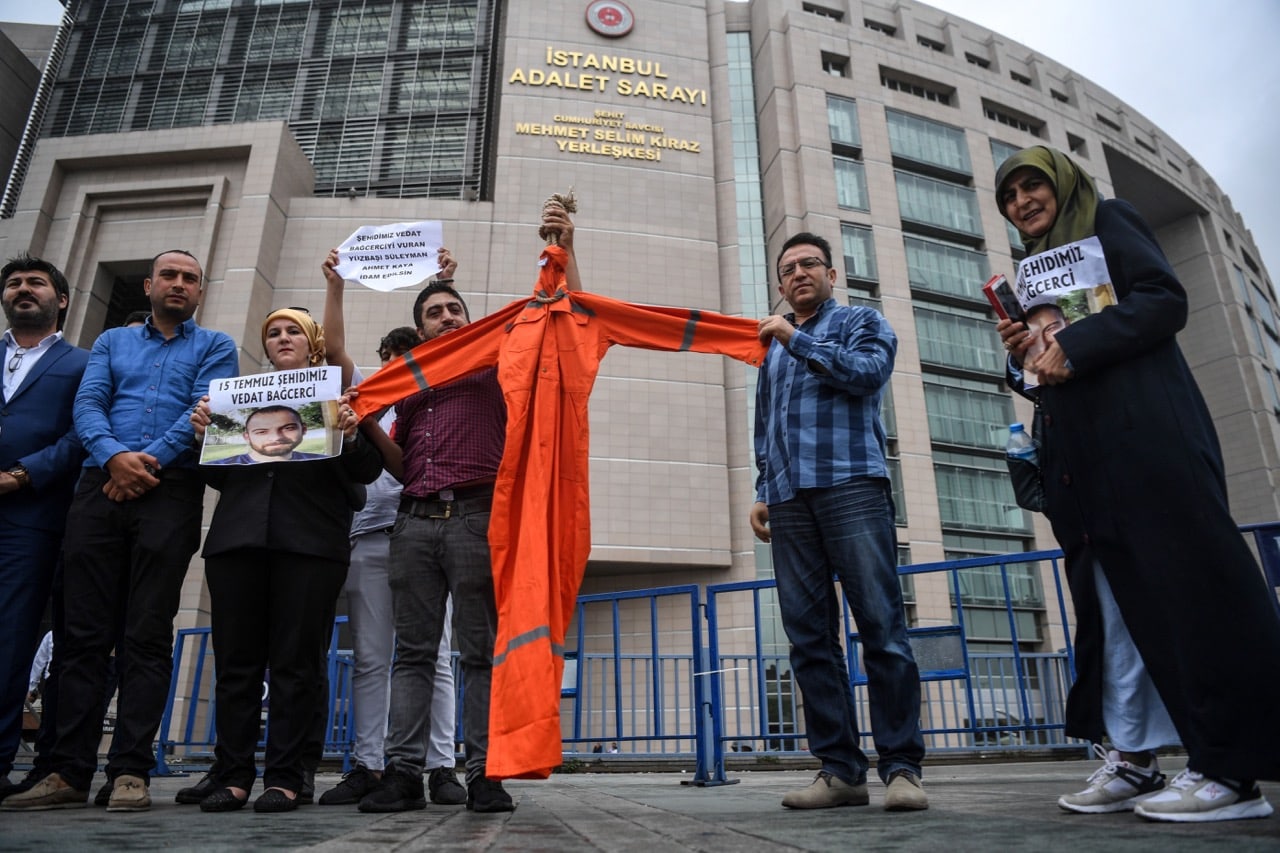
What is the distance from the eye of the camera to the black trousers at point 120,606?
2.91 m

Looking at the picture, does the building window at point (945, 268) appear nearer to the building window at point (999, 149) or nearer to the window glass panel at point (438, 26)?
the building window at point (999, 149)

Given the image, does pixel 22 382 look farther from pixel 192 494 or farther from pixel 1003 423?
pixel 1003 423

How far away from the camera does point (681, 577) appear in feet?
71.1

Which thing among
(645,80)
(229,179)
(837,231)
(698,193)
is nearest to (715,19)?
(645,80)

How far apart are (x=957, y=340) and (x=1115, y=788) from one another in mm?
25255

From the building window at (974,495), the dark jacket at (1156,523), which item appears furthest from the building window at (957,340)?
the dark jacket at (1156,523)

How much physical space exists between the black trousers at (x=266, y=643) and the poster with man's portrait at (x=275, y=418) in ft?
1.31

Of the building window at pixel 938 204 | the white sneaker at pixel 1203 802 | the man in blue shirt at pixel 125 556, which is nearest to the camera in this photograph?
the white sneaker at pixel 1203 802

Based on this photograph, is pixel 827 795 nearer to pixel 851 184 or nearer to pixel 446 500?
pixel 446 500

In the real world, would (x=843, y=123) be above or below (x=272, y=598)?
above

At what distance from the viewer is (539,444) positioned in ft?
10.2

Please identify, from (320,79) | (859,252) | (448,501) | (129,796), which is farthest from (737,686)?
(320,79)

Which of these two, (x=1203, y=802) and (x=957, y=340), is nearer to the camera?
(x=1203, y=802)

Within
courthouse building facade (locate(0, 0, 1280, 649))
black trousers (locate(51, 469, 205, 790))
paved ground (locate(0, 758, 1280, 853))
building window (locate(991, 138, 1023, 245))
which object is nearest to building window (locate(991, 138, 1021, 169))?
building window (locate(991, 138, 1023, 245))
